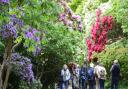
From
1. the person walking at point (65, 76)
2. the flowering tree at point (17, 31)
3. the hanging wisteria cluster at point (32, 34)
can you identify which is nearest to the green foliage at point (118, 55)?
the person walking at point (65, 76)

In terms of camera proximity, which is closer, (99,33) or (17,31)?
(17,31)

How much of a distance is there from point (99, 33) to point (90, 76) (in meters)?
10.8

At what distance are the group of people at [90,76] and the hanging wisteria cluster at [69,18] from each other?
183 centimetres

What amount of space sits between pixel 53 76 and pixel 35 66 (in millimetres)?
1275

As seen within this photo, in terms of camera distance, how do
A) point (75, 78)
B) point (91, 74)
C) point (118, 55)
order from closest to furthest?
1. point (91, 74)
2. point (75, 78)
3. point (118, 55)

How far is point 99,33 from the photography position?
31.9 meters

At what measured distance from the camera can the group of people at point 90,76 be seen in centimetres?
2016

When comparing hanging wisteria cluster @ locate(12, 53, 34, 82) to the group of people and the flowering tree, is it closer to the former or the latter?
the flowering tree

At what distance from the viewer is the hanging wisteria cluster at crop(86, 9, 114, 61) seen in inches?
1217

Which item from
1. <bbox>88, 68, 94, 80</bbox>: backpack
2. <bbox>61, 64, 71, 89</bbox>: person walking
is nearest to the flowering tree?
<bbox>61, 64, 71, 89</bbox>: person walking

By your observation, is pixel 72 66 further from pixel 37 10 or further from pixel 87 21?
pixel 37 10

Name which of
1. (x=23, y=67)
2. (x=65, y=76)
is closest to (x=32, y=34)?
(x=23, y=67)

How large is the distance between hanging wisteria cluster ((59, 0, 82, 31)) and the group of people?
183 centimetres

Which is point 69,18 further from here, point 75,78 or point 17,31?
point 17,31
